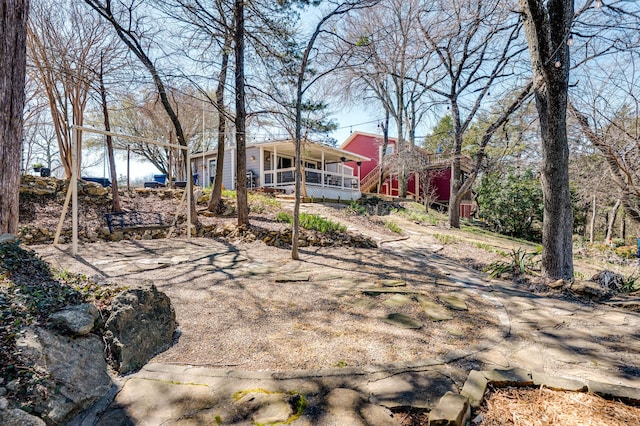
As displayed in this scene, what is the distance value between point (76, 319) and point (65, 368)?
1.13 feet

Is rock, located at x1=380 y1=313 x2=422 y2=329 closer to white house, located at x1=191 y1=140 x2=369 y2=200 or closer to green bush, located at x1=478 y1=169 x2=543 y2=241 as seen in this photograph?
white house, located at x1=191 y1=140 x2=369 y2=200

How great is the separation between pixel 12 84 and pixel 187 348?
301cm

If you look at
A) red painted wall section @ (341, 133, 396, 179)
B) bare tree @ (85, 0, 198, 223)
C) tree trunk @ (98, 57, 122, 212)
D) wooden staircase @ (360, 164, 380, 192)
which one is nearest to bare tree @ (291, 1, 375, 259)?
bare tree @ (85, 0, 198, 223)

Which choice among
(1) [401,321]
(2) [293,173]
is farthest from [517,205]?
(1) [401,321]

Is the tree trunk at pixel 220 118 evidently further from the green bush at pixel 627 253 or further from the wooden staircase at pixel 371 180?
the wooden staircase at pixel 371 180

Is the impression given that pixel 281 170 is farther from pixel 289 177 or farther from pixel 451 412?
pixel 451 412

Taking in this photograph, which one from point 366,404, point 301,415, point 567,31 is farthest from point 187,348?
point 567,31

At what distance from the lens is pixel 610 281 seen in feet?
14.0

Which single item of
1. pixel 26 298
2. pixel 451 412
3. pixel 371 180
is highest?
pixel 371 180

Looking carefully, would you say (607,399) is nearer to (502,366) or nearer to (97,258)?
(502,366)

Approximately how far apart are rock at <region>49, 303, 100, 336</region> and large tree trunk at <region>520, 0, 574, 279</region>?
5.29 m

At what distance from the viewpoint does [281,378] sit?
189cm

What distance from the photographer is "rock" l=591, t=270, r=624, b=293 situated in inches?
165

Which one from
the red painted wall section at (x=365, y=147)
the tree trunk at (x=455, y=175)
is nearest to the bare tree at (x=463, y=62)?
the tree trunk at (x=455, y=175)
